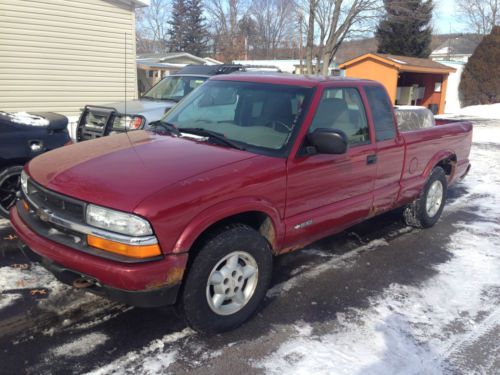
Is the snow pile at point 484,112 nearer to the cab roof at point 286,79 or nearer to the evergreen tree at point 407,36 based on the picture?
the evergreen tree at point 407,36

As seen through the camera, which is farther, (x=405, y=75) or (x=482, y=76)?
(x=482, y=76)

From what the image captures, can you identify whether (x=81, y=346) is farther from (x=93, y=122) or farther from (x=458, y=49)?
(x=458, y=49)

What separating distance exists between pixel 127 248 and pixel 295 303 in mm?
1656

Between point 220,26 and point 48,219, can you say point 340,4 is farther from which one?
point 220,26

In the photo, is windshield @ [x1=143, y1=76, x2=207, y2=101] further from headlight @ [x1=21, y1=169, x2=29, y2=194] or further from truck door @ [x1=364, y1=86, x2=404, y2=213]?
headlight @ [x1=21, y1=169, x2=29, y2=194]

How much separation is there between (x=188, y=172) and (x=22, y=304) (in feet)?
5.82

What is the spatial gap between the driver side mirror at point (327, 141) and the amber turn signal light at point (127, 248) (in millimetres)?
1507

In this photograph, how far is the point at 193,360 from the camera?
3.04 metres

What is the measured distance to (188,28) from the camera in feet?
190

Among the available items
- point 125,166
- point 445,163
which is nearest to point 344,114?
point 125,166

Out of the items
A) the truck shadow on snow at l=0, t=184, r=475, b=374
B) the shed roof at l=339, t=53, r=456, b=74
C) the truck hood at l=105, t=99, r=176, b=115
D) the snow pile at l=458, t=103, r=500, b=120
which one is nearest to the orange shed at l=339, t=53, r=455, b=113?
the shed roof at l=339, t=53, r=456, b=74

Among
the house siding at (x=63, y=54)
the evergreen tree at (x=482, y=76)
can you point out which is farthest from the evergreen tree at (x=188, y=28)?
the house siding at (x=63, y=54)

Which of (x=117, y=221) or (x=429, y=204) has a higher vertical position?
(x=117, y=221)

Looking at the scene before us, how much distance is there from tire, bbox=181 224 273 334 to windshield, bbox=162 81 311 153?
0.79m
